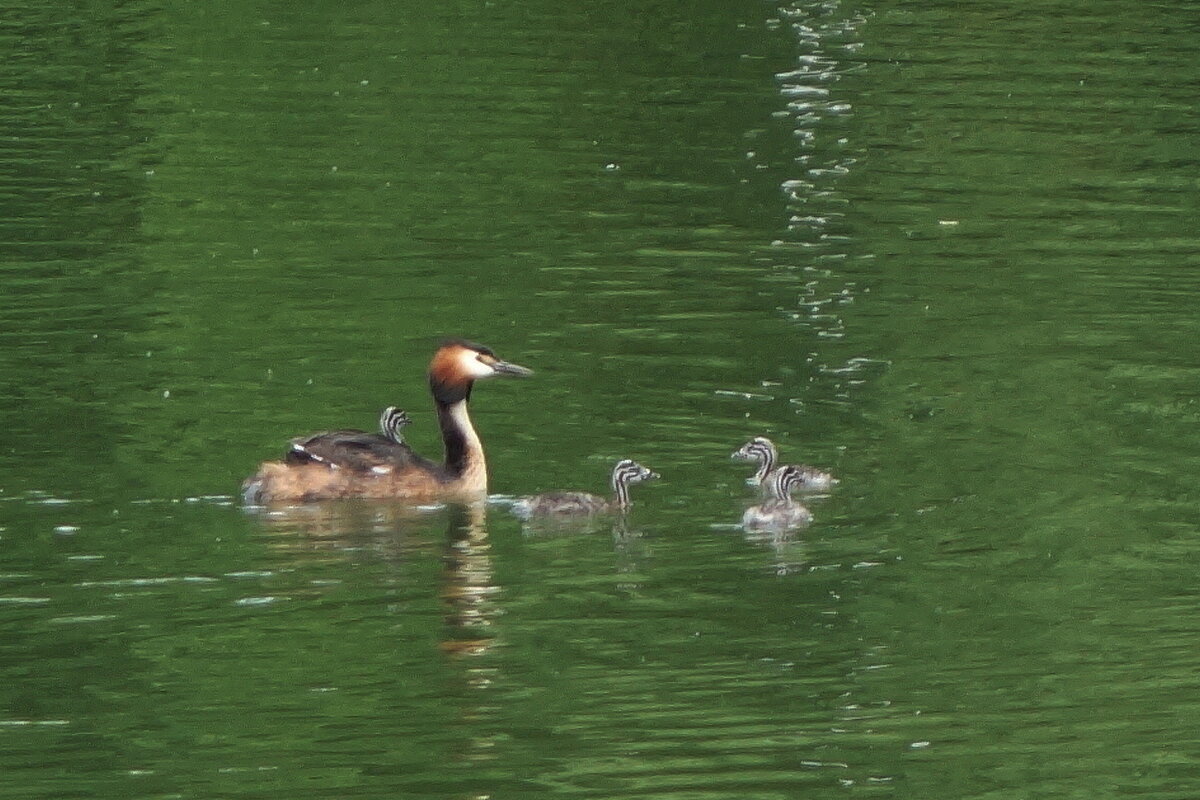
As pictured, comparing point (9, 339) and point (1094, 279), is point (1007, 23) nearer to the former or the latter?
point (1094, 279)

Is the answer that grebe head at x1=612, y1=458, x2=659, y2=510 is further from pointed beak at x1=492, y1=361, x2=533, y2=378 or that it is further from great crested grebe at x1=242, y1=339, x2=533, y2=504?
pointed beak at x1=492, y1=361, x2=533, y2=378

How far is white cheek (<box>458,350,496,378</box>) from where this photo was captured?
16.2 m

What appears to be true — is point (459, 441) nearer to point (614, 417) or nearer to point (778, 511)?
point (614, 417)

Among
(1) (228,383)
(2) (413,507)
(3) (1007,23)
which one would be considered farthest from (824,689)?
(3) (1007,23)

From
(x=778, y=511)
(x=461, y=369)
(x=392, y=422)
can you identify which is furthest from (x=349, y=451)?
(x=778, y=511)

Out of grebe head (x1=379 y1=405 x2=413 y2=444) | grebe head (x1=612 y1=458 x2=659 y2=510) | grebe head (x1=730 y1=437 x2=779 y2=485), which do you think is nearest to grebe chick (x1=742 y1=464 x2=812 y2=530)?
grebe head (x1=730 y1=437 x2=779 y2=485)

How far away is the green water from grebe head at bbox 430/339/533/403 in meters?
0.54

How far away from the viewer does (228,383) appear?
56.5ft

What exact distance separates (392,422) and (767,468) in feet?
7.96

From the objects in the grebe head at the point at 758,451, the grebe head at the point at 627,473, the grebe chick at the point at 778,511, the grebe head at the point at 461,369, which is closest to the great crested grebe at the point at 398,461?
the grebe head at the point at 461,369

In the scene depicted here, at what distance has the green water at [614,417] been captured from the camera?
11.3m

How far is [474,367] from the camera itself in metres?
16.2

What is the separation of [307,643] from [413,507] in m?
3.09

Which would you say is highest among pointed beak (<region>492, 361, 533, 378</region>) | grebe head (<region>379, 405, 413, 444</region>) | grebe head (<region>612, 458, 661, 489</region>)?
pointed beak (<region>492, 361, 533, 378</region>)
